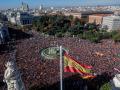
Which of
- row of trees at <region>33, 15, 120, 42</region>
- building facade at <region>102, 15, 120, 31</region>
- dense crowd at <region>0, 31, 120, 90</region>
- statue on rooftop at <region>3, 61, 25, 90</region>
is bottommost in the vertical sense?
building facade at <region>102, 15, 120, 31</region>

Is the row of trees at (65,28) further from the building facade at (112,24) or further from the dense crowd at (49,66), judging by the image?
the dense crowd at (49,66)

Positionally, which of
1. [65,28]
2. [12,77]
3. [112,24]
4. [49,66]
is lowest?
[112,24]

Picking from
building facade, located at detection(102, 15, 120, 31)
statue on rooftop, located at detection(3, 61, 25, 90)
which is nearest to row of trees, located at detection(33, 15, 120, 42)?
building facade, located at detection(102, 15, 120, 31)

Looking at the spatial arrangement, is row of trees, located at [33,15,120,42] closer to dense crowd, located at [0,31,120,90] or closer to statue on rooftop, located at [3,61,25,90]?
dense crowd, located at [0,31,120,90]

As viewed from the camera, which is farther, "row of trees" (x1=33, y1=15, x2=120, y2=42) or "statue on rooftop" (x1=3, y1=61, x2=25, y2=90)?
"row of trees" (x1=33, y1=15, x2=120, y2=42)

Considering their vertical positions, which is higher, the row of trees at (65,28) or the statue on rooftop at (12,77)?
the statue on rooftop at (12,77)

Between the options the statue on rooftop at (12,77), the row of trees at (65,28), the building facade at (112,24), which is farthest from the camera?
the building facade at (112,24)

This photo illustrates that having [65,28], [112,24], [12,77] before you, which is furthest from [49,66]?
[112,24]

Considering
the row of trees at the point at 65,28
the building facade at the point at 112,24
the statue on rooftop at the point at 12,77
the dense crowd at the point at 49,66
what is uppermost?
the statue on rooftop at the point at 12,77

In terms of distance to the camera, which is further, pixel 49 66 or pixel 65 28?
pixel 65 28

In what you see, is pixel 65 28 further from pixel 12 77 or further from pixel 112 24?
pixel 12 77

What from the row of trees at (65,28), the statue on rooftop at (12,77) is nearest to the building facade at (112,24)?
the row of trees at (65,28)

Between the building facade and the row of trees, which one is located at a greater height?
the row of trees
